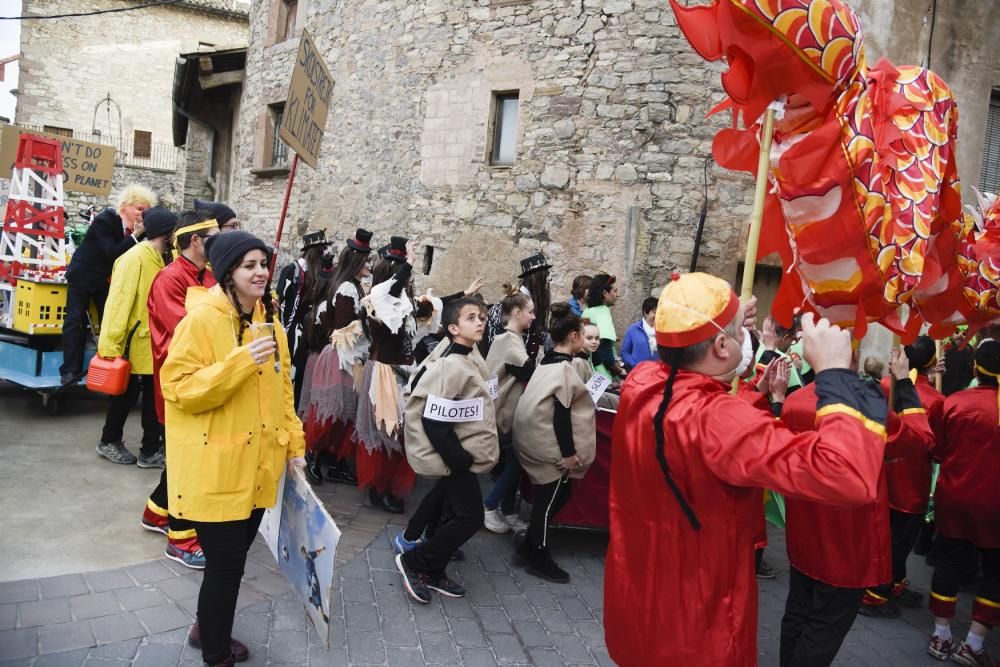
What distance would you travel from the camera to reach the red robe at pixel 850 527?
9.41 feet

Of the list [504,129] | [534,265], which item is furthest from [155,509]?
[504,129]

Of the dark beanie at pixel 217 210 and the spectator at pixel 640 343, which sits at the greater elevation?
the dark beanie at pixel 217 210

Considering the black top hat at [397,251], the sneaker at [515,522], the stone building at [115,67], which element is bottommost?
the sneaker at [515,522]

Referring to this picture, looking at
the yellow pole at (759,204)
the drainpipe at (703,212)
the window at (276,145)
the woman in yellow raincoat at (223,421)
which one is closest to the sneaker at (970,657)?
the yellow pole at (759,204)

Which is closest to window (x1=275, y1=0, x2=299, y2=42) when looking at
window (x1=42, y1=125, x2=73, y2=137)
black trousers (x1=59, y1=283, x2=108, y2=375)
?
black trousers (x1=59, y1=283, x2=108, y2=375)

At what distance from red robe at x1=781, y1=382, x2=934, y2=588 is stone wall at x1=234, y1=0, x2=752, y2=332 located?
6370 mm

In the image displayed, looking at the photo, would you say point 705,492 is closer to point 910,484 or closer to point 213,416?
point 213,416

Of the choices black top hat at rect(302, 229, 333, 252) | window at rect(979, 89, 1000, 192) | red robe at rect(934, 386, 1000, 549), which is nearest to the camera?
red robe at rect(934, 386, 1000, 549)

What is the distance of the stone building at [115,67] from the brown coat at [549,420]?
97.3ft

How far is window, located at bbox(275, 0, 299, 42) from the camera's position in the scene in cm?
1458

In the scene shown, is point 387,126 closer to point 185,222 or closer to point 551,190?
point 551,190

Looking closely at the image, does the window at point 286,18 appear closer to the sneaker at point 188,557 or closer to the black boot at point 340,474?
the black boot at point 340,474

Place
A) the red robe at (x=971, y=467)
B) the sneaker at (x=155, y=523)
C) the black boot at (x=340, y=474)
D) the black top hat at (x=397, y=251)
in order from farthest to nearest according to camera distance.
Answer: the black boot at (x=340, y=474)
the black top hat at (x=397, y=251)
the sneaker at (x=155, y=523)
the red robe at (x=971, y=467)

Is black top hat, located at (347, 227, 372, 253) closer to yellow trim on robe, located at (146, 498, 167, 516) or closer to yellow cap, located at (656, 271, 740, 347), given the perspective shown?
yellow trim on robe, located at (146, 498, 167, 516)
